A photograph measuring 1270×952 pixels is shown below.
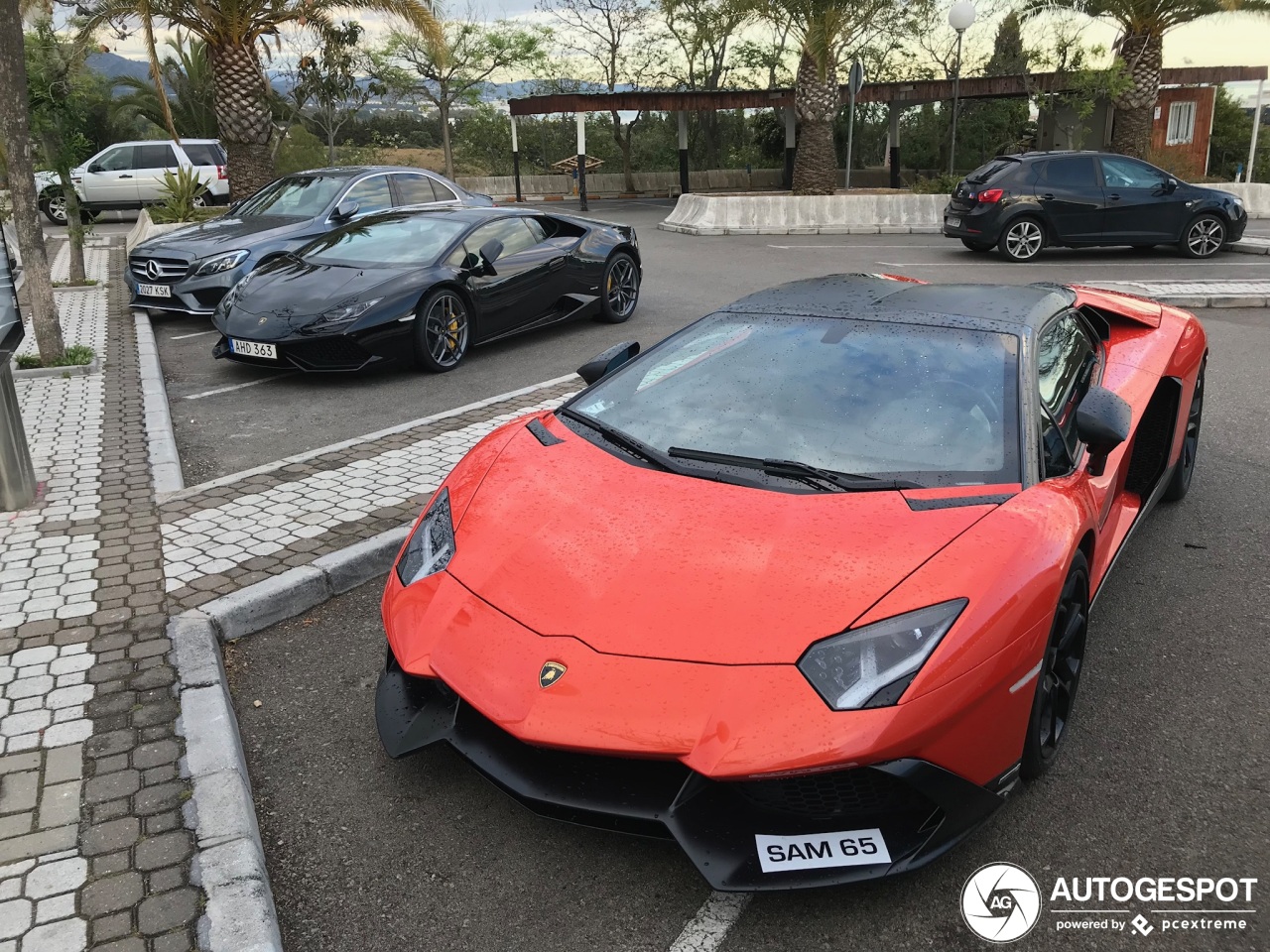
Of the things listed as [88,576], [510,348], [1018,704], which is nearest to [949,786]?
[1018,704]

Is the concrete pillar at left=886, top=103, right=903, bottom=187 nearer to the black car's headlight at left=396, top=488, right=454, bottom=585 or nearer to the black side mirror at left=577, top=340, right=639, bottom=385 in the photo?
the black side mirror at left=577, top=340, right=639, bottom=385

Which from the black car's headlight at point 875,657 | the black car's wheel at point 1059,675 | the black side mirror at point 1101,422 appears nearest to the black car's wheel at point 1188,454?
the black side mirror at point 1101,422

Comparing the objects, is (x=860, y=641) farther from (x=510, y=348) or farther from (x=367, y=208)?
(x=367, y=208)

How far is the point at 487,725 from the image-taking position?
2.60 metres

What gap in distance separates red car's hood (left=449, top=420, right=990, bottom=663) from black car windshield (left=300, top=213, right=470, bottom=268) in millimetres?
5594

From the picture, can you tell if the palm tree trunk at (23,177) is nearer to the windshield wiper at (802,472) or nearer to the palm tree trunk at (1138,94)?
the windshield wiper at (802,472)

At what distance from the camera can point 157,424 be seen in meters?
6.56

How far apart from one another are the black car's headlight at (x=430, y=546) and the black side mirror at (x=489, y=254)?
5.33 m

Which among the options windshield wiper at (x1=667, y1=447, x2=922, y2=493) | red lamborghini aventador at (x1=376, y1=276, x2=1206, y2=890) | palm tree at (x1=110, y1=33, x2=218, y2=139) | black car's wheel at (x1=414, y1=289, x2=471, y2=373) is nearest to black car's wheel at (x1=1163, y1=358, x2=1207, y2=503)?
red lamborghini aventador at (x1=376, y1=276, x2=1206, y2=890)

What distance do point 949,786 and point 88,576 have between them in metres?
3.63

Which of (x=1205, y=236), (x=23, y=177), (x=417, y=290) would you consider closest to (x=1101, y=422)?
(x=417, y=290)

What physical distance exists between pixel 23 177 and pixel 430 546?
6319 mm

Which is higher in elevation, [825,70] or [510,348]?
[825,70]

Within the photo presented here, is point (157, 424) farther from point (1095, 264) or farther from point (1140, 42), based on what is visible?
point (1140, 42)
